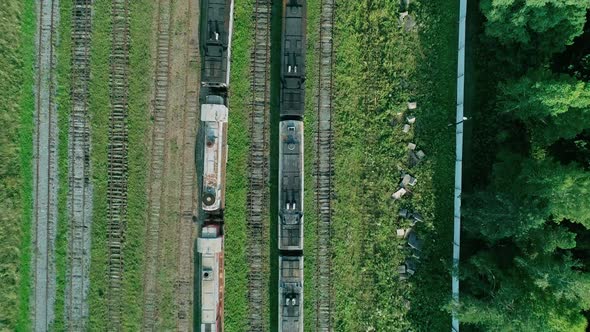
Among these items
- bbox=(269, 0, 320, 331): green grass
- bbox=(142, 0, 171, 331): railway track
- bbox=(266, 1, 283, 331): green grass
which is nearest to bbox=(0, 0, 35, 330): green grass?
bbox=(142, 0, 171, 331): railway track

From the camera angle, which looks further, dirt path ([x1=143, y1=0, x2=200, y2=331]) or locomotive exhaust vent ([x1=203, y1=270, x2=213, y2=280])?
dirt path ([x1=143, y1=0, x2=200, y2=331])

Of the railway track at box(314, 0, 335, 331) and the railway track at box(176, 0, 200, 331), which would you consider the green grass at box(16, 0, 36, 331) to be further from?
the railway track at box(314, 0, 335, 331)

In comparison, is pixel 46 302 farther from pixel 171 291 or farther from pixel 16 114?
pixel 16 114

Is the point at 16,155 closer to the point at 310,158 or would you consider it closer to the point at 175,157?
the point at 175,157

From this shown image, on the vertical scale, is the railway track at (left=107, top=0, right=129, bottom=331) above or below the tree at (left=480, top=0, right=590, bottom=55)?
below

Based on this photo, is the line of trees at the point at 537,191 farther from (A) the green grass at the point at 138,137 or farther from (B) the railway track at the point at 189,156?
(A) the green grass at the point at 138,137

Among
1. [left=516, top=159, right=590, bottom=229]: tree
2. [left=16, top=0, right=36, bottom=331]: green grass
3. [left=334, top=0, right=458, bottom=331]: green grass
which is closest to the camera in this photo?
[left=516, top=159, right=590, bottom=229]: tree

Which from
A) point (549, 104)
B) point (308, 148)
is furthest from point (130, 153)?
point (549, 104)
